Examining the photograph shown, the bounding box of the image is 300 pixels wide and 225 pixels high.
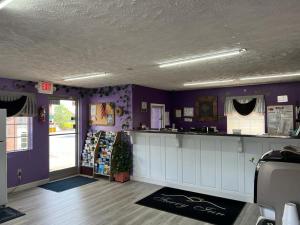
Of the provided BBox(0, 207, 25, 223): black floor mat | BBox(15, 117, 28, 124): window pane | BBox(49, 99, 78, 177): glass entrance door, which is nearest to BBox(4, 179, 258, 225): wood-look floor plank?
BBox(0, 207, 25, 223): black floor mat

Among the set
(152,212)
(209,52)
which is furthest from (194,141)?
(209,52)

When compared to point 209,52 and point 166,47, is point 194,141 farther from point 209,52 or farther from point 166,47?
point 166,47

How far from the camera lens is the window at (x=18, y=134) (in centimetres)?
491

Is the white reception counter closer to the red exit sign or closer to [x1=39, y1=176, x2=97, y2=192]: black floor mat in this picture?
[x1=39, y1=176, x2=97, y2=192]: black floor mat

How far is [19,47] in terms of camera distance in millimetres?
2744

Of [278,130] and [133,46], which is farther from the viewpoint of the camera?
[278,130]

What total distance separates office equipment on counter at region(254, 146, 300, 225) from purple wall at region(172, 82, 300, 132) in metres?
5.37

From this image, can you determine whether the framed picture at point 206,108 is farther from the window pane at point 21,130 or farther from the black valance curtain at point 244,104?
the window pane at point 21,130

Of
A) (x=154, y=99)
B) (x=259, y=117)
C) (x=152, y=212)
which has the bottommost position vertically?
(x=152, y=212)

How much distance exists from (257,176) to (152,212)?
8.53ft

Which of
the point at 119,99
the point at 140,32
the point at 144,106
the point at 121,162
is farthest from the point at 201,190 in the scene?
the point at 140,32

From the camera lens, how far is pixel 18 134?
5078 millimetres

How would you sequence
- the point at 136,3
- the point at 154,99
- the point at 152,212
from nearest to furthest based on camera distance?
the point at 136,3, the point at 152,212, the point at 154,99

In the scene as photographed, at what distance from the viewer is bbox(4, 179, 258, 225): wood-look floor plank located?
340 centimetres
